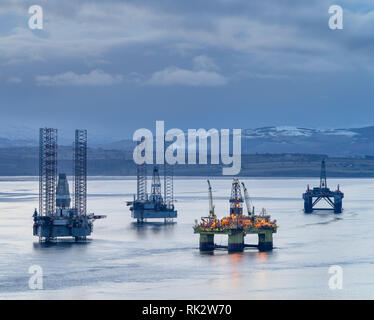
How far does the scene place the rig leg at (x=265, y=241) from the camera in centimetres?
10025

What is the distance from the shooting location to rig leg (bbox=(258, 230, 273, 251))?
100250mm

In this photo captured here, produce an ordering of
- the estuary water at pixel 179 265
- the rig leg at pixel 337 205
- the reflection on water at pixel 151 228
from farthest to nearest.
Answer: the rig leg at pixel 337 205 → the reflection on water at pixel 151 228 → the estuary water at pixel 179 265

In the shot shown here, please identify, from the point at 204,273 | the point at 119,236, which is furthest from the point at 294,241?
the point at 204,273

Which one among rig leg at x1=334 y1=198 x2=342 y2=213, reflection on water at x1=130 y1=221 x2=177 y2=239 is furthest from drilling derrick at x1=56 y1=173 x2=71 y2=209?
rig leg at x1=334 y1=198 x2=342 y2=213

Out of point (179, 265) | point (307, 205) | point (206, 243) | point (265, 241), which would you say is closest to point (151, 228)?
point (206, 243)

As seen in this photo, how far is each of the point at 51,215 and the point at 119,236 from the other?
13.5 meters

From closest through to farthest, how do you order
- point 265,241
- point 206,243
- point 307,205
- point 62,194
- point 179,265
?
1. point 179,265
2. point 206,243
3. point 265,241
4. point 62,194
5. point 307,205

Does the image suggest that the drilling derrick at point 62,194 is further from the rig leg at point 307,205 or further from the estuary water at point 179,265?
the rig leg at point 307,205

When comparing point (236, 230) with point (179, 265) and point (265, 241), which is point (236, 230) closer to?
point (265, 241)

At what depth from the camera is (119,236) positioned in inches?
4769

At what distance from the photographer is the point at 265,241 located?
10050 cm

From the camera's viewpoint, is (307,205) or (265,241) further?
(307,205)

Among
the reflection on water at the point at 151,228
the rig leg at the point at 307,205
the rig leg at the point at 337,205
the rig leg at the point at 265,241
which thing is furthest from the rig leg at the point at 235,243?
the rig leg at the point at 337,205
